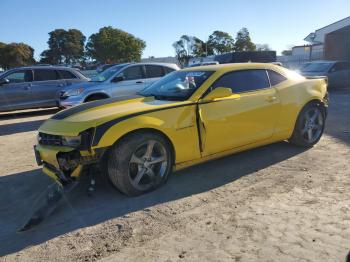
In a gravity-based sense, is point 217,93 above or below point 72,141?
above

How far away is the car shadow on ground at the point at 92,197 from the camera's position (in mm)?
4086

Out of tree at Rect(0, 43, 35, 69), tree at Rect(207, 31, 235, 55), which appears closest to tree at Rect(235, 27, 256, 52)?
tree at Rect(207, 31, 235, 55)

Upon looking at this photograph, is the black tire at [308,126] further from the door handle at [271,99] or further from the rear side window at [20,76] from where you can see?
the rear side window at [20,76]

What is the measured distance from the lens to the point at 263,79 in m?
6.27

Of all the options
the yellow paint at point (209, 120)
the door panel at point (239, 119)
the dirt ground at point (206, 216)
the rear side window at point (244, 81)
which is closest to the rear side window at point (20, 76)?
the dirt ground at point (206, 216)

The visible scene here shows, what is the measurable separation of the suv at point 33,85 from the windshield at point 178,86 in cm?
763

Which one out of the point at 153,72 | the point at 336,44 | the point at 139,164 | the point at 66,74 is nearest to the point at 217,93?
the point at 139,164

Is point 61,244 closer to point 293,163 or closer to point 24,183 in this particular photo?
point 24,183

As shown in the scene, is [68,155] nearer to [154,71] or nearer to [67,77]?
[154,71]

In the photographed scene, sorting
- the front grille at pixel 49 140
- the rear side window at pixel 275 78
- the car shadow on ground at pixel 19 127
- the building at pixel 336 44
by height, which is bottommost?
the car shadow on ground at pixel 19 127

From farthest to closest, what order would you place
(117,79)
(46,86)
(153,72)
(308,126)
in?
(46,86) → (153,72) → (117,79) → (308,126)

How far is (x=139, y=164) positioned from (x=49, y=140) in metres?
1.19

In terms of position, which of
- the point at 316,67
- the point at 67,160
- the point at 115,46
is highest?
the point at 115,46

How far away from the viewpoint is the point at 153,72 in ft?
38.9
